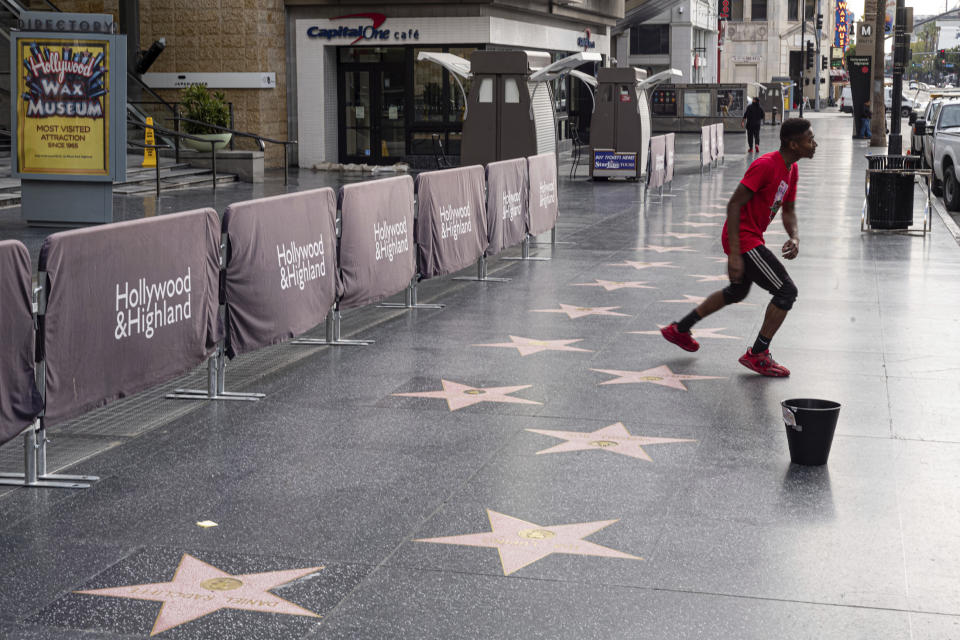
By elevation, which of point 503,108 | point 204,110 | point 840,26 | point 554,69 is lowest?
point 503,108

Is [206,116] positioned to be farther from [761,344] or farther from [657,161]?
[761,344]

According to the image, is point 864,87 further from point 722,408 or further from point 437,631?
point 437,631

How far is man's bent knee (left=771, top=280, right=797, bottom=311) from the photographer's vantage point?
346 inches

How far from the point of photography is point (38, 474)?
6402 mm

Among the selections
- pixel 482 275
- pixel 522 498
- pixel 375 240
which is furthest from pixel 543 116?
pixel 522 498

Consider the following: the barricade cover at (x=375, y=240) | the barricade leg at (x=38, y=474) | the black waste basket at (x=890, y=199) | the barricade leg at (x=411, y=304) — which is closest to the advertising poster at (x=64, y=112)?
the barricade leg at (x=411, y=304)

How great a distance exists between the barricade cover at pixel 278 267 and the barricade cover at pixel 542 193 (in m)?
5.95

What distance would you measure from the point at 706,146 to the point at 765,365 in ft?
80.8

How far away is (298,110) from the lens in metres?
36.1

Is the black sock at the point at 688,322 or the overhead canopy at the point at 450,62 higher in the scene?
the overhead canopy at the point at 450,62

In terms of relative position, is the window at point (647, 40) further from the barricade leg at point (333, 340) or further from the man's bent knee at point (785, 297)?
the man's bent knee at point (785, 297)

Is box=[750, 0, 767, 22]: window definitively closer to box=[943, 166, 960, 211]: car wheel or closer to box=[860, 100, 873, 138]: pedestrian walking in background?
box=[860, 100, 873, 138]: pedestrian walking in background

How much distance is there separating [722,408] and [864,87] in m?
Answer: 45.8

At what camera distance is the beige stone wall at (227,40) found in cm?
3472
